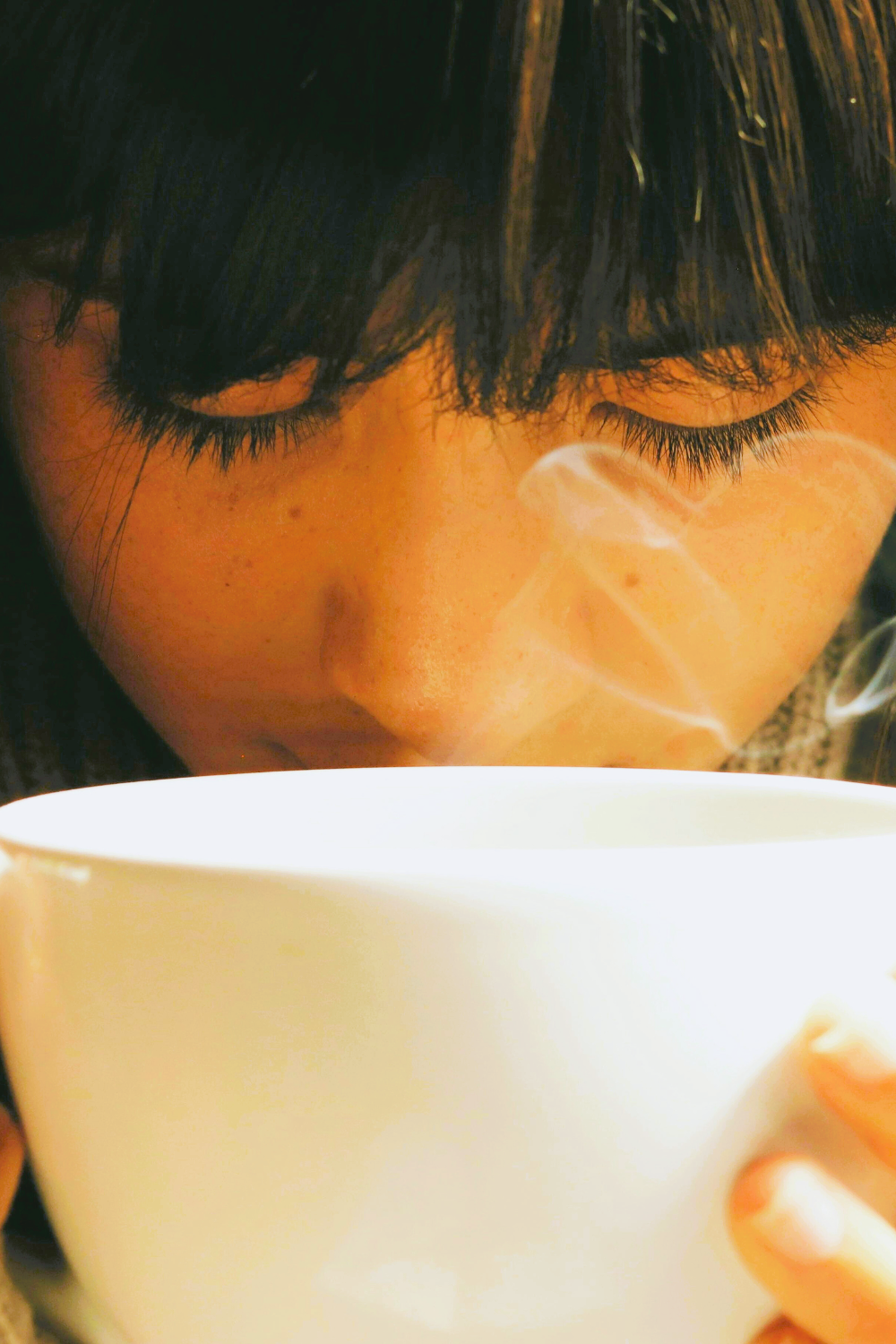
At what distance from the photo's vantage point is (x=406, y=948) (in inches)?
9.3

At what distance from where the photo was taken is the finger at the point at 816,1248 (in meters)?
0.25

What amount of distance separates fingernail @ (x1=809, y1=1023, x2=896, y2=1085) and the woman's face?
0.38 metres

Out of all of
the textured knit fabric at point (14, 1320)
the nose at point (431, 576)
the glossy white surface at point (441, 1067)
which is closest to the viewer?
the glossy white surface at point (441, 1067)

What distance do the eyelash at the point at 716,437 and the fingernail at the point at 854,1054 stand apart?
40cm

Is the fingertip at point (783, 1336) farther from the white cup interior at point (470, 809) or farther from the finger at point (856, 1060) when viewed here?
the white cup interior at point (470, 809)

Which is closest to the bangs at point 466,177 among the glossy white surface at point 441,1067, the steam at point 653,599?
the steam at point 653,599

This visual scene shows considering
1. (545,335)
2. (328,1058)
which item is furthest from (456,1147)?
(545,335)

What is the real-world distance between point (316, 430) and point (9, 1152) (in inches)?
15.5

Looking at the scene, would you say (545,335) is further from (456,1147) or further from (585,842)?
(456,1147)

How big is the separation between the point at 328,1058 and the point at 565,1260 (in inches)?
3.0

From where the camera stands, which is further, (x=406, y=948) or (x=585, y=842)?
(x=585, y=842)

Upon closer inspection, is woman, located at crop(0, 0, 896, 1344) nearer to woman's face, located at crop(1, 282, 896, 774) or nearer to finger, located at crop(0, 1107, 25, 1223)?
woman's face, located at crop(1, 282, 896, 774)

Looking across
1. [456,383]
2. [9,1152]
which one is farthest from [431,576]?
[9,1152]

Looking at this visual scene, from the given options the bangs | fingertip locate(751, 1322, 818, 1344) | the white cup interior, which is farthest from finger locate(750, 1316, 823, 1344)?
the bangs
